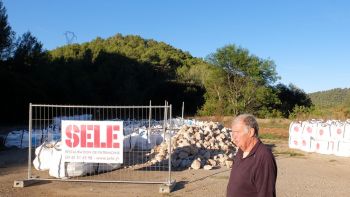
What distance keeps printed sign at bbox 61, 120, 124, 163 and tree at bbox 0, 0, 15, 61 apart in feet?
93.5

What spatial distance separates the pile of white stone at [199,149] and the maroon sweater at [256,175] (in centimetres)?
1145

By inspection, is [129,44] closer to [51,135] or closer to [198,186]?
[51,135]

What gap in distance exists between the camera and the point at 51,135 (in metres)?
19.8

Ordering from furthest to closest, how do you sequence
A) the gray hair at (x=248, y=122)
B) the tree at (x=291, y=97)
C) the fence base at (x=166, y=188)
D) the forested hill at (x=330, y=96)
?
the forested hill at (x=330, y=96) < the tree at (x=291, y=97) < the fence base at (x=166, y=188) < the gray hair at (x=248, y=122)

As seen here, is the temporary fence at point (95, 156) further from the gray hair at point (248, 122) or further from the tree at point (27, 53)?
the tree at point (27, 53)

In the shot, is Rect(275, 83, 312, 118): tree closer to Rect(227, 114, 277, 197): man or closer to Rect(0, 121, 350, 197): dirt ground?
Rect(0, 121, 350, 197): dirt ground

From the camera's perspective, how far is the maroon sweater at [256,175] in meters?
3.43

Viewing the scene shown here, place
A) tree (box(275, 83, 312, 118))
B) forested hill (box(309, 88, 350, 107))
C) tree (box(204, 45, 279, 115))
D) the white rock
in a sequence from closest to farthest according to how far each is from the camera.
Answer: the white rock → tree (box(204, 45, 279, 115)) → tree (box(275, 83, 312, 118)) → forested hill (box(309, 88, 350, 107))

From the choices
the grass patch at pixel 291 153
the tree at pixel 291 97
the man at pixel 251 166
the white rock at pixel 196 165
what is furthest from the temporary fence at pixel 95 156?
the tree at pixel 291 97

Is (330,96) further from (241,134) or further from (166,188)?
(241,134)

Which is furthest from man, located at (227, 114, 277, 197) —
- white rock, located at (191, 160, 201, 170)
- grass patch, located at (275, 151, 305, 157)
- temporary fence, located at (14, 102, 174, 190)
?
grass patch, located at (275, 151, 305, 157)

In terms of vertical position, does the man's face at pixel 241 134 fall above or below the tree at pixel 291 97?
below

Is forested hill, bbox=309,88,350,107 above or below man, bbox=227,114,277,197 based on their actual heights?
above

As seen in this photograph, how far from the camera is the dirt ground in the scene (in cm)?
1145
